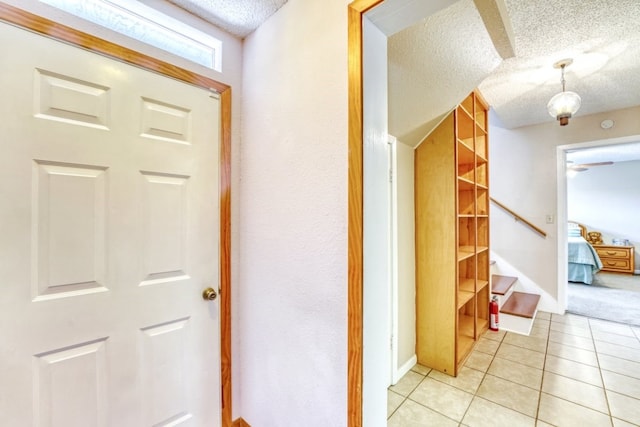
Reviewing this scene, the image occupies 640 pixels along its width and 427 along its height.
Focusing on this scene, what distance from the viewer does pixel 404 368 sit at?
2066 mm

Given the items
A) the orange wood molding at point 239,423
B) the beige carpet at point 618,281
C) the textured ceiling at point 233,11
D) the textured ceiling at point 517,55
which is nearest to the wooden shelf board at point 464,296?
the textured ceiling at point 517,55

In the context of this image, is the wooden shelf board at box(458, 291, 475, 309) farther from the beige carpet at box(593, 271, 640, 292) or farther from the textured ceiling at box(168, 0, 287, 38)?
the beige carpet at box(593, 271, 640, 292)

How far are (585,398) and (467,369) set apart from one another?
2.23ft

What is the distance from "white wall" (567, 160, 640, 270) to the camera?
547cm

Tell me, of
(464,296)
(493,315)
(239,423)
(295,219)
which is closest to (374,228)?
(295,219)

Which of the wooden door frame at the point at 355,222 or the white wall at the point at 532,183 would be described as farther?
the white wall at the point at 532,183

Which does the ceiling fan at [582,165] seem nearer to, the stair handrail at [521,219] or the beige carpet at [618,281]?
the beige carpet at [618,281]

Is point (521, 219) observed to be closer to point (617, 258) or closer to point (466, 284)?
point (466, 284)

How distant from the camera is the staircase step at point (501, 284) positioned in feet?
9.86

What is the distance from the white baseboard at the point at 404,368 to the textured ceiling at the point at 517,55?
175cm

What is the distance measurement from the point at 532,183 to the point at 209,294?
13.5 ft

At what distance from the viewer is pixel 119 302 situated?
1089mm

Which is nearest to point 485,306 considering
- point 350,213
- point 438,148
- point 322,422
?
point 438,148

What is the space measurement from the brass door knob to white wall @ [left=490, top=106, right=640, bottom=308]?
391cm
